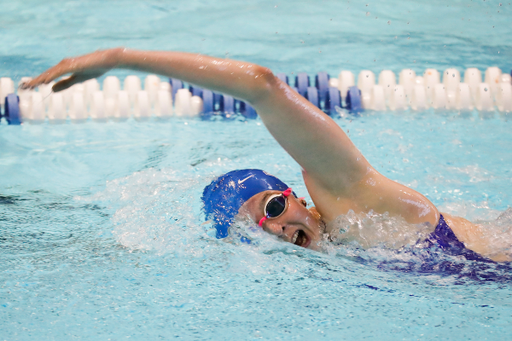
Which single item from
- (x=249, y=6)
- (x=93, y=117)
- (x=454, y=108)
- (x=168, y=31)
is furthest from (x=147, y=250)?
(x=249, y=6)

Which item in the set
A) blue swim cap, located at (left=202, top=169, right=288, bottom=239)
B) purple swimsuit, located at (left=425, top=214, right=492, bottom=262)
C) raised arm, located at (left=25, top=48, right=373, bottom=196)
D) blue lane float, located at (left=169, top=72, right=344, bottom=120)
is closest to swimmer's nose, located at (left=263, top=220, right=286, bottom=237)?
blue swim cap, located at (left=202, top=169, right=288, bottom=239)

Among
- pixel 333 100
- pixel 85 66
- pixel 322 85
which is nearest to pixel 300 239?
pixel 85 66

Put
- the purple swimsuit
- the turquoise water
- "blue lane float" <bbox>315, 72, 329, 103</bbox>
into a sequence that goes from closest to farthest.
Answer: the turquoise water < the purple swimsuit < "blue lane float" <bbox>315, 72, 329, 103</bbox>

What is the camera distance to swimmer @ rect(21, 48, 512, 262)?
1.71 metres

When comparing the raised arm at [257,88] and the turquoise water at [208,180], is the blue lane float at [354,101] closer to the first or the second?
the turquoise water at [208,180]

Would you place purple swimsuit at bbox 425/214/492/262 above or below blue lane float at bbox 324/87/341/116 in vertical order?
below

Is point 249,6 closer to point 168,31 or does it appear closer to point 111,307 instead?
point 168,31

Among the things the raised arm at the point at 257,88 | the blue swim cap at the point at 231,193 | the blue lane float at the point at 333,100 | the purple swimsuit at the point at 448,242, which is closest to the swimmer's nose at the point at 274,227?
the blue swim cap at the point at 231,193

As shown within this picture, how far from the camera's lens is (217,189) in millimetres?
2459

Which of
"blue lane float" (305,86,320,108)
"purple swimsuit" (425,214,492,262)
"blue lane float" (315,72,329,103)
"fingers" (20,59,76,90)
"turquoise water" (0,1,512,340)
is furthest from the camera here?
"blue lane float" (315,72,329,103)

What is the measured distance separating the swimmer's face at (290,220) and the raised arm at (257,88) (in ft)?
1.12

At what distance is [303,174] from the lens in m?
2.15

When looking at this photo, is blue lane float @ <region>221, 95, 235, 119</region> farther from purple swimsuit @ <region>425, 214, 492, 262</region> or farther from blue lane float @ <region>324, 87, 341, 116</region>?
purple swimsuit @ <region>425, 214, 492, 262</region>

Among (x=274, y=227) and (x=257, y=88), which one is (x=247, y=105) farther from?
(x=257, y=88)
